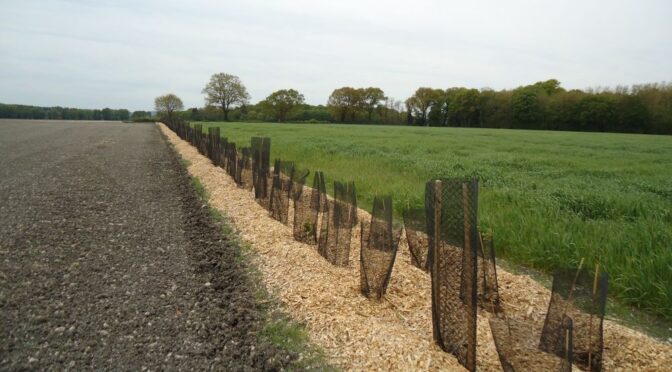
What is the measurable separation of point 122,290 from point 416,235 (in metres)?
3.36

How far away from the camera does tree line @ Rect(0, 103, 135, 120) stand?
257 ft

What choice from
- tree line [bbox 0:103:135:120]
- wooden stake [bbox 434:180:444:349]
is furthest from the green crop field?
tree line [bbox 0:103:135:120]

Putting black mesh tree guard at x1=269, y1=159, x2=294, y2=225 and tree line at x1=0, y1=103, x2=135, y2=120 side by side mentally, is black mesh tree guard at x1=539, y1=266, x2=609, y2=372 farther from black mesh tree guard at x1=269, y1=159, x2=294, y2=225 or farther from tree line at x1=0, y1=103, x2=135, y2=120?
tree line at x1=0, y1=103, x2=135, y2=120

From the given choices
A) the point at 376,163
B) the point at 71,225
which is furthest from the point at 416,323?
the point at 376,163

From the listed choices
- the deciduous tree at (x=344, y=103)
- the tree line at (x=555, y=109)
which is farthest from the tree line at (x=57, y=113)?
the tree line at (x=555, y=109)

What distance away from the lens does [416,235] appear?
16.4ft

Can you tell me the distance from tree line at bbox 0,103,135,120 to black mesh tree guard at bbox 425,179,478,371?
9761 cm

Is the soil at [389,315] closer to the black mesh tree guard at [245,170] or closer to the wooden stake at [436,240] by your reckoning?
the wooden stake at [436,240]

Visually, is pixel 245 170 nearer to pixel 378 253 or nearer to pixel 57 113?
pixel 378 253

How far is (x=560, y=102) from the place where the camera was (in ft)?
213

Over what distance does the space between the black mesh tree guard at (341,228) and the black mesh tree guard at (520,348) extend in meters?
2.33

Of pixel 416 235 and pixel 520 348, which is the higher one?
pixel 416 235

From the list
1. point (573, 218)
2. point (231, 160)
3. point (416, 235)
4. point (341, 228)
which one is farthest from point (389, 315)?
point (231, 160)

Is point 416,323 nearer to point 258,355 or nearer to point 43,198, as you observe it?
point 258,355
